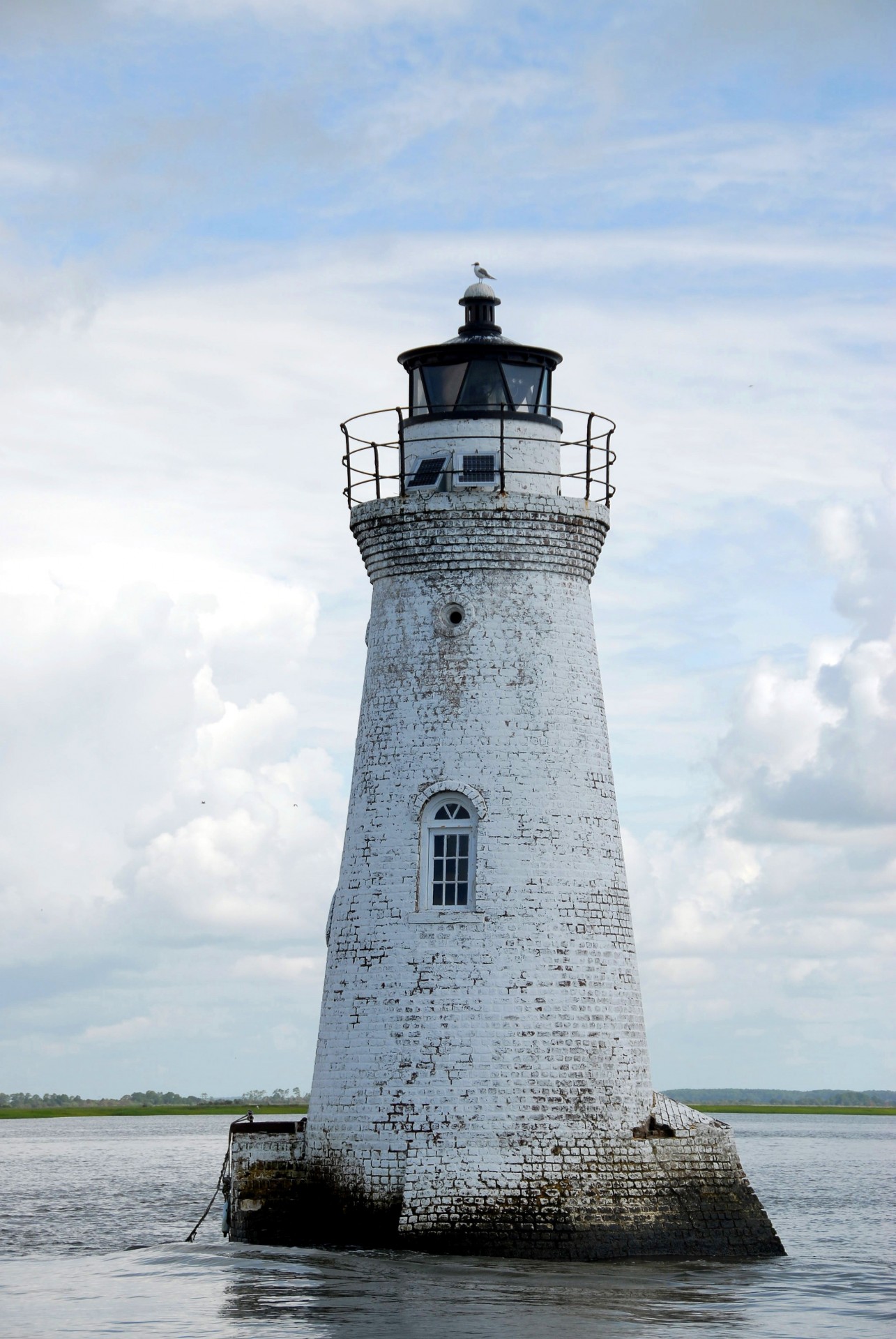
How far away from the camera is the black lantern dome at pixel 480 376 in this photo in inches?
896

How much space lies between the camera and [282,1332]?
17.5m

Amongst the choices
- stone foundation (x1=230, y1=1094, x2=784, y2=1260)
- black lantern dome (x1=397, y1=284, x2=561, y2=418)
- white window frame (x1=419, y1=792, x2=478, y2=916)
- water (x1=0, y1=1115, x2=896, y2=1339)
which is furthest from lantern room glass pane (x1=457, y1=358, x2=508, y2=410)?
water (x1=0, y1=1115, x2=896, y2=1339)

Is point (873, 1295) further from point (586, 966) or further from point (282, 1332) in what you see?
point (282, 1332)

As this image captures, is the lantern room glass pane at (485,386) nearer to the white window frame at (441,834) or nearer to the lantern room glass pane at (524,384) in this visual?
the lantern room glass pane at (524,384)

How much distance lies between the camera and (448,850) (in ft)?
70.6

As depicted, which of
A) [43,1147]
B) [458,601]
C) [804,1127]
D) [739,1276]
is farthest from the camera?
[804,1127]

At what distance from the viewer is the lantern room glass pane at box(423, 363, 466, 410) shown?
75.1 ft

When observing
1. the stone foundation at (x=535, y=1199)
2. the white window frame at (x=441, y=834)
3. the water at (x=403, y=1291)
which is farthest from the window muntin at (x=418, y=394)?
the water at (x=403, y=1291)

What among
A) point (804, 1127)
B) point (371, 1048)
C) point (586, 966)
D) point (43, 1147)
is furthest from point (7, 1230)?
point (804, 1127)

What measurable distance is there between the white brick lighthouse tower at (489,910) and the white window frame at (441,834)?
3 cm

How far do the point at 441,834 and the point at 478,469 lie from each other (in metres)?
4.49

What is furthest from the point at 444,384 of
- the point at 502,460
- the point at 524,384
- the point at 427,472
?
the point at 502,460

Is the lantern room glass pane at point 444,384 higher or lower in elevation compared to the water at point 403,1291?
higher

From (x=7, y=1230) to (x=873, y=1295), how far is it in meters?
14.3
